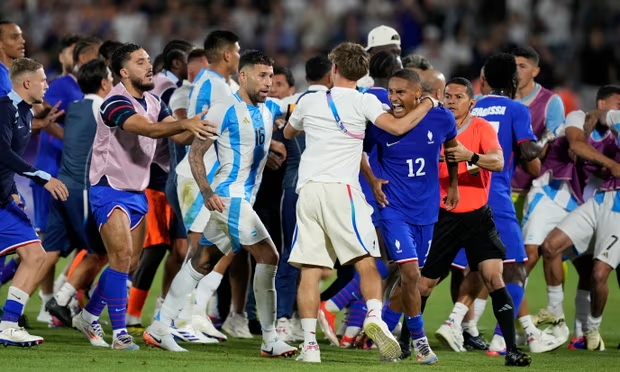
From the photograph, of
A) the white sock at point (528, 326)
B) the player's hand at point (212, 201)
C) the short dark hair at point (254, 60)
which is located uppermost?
the short dark hair at point (254, 60)

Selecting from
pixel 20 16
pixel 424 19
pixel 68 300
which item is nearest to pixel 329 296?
pixel 68 300

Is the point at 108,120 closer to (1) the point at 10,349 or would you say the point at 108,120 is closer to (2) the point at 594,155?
(1) the point at 10,349

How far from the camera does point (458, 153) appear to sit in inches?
336

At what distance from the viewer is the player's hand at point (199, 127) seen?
847 centimetres

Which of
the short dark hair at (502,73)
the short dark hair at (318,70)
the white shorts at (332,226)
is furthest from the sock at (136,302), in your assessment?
the short dark hair at (502,73)

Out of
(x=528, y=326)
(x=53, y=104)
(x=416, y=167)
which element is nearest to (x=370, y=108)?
(x=416, y=167)

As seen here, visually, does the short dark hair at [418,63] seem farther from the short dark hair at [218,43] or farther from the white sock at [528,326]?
the white sock at [528,326]

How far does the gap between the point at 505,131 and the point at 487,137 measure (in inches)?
28.6

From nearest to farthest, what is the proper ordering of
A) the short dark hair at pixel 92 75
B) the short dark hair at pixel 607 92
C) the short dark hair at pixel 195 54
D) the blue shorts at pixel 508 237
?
the blue shorts at pixel 508 237, the short dark hair at pixel 92 75, the short dark hair at pixel 607 92, the short dark hair at pixel 195 54

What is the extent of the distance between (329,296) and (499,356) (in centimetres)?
196

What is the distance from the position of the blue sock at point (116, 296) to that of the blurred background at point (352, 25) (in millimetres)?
12653

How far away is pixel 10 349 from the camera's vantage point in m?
8.52

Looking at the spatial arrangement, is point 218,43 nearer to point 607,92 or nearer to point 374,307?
point 374,307

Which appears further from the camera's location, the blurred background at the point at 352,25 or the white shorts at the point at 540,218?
the blurred background at the point at 352,25
